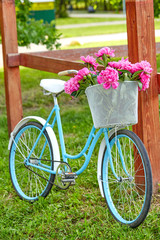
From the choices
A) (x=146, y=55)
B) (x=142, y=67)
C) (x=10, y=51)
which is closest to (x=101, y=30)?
(x=10, y=51)

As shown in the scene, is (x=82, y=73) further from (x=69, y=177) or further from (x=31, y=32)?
(x=31, y=32)

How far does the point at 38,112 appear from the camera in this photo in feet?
22.5

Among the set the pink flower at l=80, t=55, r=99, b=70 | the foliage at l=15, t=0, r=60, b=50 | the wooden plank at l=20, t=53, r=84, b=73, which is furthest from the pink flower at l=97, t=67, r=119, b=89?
the foliage at l=15, t=0, r=60, b=50

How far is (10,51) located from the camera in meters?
5.46

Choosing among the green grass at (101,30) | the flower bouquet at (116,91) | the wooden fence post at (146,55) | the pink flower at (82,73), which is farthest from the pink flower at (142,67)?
the green grass at (101,30)

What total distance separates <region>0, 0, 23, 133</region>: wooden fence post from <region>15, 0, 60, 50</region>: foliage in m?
0.96

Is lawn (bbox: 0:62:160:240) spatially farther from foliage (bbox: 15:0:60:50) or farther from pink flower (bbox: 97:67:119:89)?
foliage (bbox: 15:0:60:50)

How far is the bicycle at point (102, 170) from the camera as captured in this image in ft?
9.71

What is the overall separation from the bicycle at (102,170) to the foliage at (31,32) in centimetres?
268

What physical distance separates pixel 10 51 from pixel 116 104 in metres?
3.02

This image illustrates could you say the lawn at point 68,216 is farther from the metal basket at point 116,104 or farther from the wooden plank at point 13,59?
the wooden plank at point 13,59

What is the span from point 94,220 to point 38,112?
379cm

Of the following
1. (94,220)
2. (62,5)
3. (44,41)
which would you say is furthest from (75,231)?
(62,5)

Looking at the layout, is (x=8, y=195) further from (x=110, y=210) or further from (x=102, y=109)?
(x=102, y=109)
